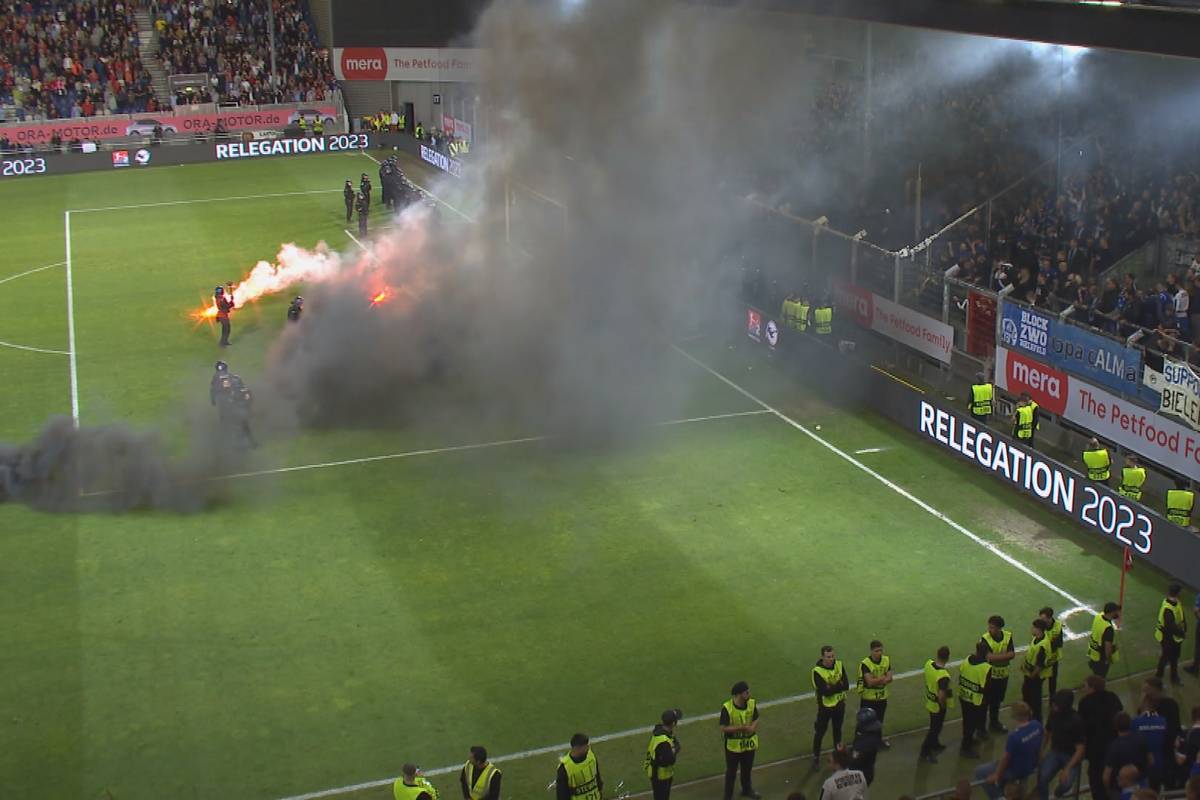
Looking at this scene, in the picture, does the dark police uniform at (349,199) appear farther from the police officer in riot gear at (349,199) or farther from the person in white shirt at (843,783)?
the person in white shirt at (843,783)

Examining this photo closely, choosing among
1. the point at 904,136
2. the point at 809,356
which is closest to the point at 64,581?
the point at 809,356

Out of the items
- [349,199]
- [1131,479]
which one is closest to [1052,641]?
[1131,479]

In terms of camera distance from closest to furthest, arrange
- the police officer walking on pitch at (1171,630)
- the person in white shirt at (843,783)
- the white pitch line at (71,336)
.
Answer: the person in white shirt at (843,783) → the police officer walking on pitch at (1171,630) → the white pitch line at (71,336)

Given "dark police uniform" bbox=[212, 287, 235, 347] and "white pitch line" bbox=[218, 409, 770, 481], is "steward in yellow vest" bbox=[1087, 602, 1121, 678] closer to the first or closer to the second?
"white pitch line" bbox=[218, 409, 770, 481]

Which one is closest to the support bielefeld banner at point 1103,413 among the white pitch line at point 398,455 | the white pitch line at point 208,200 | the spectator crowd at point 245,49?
the white pitch line at point 398,455

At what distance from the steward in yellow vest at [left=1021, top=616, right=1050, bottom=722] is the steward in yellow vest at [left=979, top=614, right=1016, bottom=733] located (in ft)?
0.68

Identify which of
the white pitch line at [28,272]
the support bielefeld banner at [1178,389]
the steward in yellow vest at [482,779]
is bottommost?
the steward in yellow vest at [482,779]

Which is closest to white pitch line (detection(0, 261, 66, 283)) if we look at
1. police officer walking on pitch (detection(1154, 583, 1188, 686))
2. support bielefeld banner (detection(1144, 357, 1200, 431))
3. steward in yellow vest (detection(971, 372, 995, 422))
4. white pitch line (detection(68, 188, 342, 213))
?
white pitch line (detection(68, 188, 342, 213))

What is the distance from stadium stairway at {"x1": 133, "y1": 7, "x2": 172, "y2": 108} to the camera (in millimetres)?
57062

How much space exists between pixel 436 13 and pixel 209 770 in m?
33.7

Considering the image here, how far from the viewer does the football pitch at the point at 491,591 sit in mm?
15305

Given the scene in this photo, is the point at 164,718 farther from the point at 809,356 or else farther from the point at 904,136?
the point at 904,136

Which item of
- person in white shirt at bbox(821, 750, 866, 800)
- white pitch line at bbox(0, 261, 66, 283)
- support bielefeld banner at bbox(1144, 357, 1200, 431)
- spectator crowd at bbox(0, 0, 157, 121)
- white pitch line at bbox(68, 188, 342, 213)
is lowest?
person in white shirt at bbox(821, 750, 866, 800)

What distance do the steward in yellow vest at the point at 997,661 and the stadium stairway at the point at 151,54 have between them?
47.8 meters
